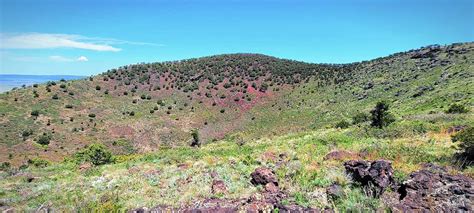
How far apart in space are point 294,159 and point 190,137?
28.4 meters

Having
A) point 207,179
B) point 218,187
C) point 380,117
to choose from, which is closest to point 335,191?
point 218,187

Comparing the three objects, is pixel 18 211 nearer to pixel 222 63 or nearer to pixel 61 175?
pixel 61 175

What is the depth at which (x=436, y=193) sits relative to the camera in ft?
24.6

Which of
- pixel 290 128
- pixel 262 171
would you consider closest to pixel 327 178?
pixel 262 171

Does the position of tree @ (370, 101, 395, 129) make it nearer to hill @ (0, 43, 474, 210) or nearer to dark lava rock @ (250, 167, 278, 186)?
hill @ (0, 43, 474, 210)

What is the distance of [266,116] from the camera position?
4775 centimetres

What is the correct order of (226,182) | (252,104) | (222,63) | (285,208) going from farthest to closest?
(222,63) < (252,104) < (226,182) < (285,208)

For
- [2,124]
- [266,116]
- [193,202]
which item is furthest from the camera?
[266,116]

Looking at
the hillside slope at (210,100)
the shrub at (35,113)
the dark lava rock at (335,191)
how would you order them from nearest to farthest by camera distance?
the dark lava rock at (335,191), the hillside slope at (210,100), the shrub at (35,113)

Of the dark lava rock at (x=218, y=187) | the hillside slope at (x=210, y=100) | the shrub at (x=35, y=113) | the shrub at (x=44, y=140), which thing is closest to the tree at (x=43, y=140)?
the shrub at (x=44, y=140)

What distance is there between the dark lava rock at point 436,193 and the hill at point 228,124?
2.43 ft

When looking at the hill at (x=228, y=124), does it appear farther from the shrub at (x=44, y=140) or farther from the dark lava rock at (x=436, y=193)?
the dark lava rock at (x=436, y=193)

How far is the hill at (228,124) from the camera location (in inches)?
418

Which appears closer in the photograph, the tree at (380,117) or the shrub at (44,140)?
the tree at (380,117)
